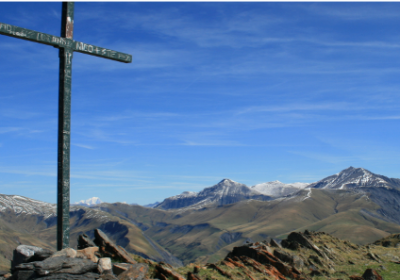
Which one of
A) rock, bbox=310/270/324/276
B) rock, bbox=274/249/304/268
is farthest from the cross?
rock, bbox=310/270/324/276

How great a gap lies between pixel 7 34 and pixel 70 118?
11.8 feet

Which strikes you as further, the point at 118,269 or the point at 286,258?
the point at 286,258

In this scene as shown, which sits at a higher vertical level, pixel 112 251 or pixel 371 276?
pixel 112 251

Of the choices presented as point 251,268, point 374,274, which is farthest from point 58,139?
point 374,274

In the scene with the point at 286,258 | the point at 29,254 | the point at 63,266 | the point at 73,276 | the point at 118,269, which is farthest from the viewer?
the point at 286,258

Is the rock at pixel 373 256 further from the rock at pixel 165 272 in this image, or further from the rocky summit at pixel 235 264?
the rock at pixel 165 272

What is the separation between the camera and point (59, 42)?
14195 mm

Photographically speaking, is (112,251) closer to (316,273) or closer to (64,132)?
(64,132)

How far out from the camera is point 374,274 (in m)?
32.2

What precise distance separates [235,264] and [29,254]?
20128mm

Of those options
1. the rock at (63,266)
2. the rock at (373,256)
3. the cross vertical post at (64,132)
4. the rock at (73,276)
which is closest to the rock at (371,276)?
the rock at (373,256)

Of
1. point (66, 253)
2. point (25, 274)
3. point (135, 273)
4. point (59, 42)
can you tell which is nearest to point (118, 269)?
point (135, 273)

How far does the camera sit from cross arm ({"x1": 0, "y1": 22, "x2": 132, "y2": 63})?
43.2ft

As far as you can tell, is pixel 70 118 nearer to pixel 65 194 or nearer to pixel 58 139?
pixel 58 139
